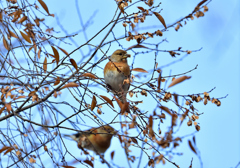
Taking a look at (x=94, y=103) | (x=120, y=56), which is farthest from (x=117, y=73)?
(x=94, y=103)

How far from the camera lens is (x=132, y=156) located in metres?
3.19

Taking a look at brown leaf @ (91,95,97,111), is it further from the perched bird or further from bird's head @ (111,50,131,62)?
bird's head @ (111,50,131,62)

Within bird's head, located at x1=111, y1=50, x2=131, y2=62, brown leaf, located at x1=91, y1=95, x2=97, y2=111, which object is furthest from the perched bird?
brown leaf, located at x1=91, y1=95, x2=97, y2=111

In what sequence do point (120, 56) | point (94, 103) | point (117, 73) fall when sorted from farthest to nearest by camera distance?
point (120, 56), point (117, 73), point (94, 103)

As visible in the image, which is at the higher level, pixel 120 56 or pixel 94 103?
pixel 120 56

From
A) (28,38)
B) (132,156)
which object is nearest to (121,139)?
(132,156)

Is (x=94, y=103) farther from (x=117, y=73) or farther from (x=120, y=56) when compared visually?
(x=120, y=56)

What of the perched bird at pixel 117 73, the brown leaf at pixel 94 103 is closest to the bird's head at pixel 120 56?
the perched bird at pixel 117 73

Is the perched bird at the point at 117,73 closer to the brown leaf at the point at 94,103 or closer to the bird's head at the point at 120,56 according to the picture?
the bird's head at the point at 120,56

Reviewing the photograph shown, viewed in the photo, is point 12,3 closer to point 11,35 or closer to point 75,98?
point 11,35

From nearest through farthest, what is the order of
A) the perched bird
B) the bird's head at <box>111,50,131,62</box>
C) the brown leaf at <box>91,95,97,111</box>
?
1. the brown leaf at <box>91,95,97,111</box>
2. the perched bird
3. the bird's head at <box>111,50,131,62</box>

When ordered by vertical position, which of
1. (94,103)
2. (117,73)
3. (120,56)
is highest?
(120,56)

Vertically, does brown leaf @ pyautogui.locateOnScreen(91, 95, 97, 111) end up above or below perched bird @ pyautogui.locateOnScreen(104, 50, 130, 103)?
below

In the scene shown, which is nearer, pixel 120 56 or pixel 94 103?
pixel 94 103
